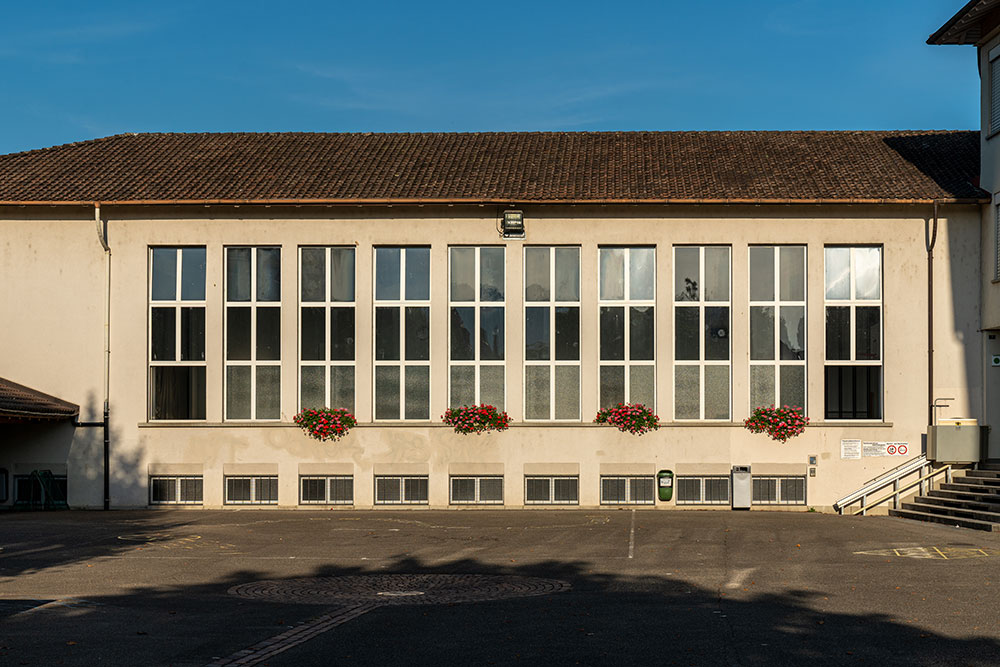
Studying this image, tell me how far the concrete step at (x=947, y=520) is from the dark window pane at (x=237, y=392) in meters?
14.0

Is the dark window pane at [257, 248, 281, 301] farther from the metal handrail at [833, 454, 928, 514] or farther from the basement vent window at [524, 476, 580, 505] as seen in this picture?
the metal handrail at [833, 454, 928, 514]

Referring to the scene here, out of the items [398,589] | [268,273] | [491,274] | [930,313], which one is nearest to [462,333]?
[491,274]

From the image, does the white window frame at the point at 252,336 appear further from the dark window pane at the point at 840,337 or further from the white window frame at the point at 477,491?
the dark window pane at the point at 840,337

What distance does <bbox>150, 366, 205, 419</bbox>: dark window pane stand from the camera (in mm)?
28125

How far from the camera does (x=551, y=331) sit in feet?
91.7

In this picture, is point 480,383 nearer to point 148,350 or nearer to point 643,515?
point 643,515

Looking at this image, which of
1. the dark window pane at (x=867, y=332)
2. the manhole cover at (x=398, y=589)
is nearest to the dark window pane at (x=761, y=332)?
the dark window pane at (x=867, y=332)

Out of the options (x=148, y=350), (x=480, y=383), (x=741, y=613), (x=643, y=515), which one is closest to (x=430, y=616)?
(x=741, y=613)

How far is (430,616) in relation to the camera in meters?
11.7

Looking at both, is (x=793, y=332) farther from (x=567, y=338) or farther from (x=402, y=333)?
(x=402, y=333)

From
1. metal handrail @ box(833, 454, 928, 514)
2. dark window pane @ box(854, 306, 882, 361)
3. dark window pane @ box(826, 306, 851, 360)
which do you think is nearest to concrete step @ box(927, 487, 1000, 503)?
metal handrail @ box(833, 454, 928, 514)

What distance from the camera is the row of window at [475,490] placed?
27406 mm

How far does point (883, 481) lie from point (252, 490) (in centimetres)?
1354

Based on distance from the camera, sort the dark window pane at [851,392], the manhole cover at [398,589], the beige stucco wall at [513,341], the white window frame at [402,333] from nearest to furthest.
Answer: the manhole cover at [398,589], the beige stucco wall at [513,341], the dark window pane at [851,392], the white window frame at [402,333]
